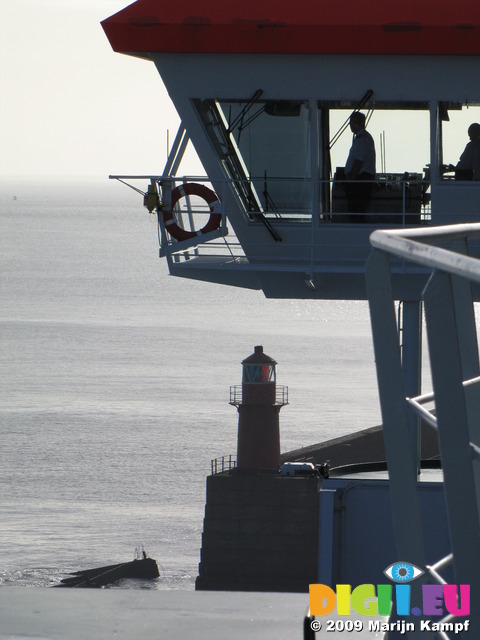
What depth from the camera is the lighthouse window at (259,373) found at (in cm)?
3759

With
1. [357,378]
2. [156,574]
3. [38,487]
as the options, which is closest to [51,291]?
[357,378]

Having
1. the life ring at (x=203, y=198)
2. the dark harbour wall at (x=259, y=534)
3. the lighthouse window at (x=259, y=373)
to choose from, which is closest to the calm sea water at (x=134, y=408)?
the dark harbour wall at (x=259, y=534)

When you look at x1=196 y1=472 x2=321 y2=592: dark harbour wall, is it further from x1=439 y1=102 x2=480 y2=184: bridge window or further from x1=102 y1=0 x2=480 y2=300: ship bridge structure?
x1=439 y1=102 x2=480 y2=184: bridge window

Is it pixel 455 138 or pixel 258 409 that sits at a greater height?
pixel 258 409

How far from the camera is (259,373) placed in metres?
37.8

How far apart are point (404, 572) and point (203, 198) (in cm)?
1008

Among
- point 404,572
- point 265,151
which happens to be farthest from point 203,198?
point 404,572

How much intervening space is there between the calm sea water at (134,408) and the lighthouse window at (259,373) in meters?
6.51

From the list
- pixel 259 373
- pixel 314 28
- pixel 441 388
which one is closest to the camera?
pixel 441 388

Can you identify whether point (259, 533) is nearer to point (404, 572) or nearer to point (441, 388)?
point (404, 572)

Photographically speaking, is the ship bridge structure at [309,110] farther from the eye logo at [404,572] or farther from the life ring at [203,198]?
the eye logo at [404,572]

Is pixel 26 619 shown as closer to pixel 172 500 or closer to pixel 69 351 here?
pixel 172 500

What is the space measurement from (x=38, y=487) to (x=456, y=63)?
3906 cm

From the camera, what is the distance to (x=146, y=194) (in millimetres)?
12609
